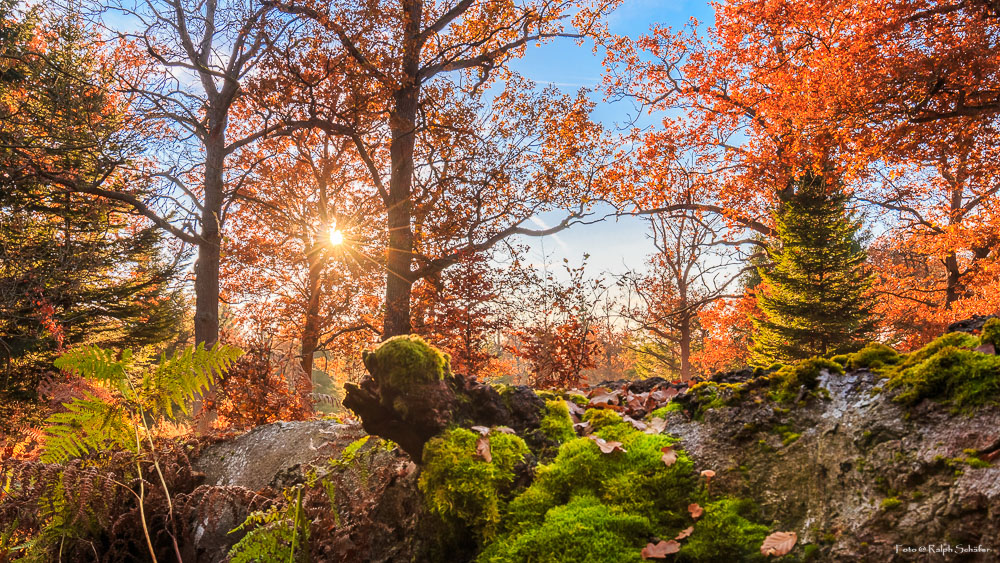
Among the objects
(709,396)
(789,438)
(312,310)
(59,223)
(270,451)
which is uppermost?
(59,223)

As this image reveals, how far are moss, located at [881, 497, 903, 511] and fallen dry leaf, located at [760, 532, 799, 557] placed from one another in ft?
0.89

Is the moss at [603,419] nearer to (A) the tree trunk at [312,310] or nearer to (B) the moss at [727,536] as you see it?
(B) the moss at [727,536]

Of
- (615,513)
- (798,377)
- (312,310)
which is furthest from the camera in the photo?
(312,310)

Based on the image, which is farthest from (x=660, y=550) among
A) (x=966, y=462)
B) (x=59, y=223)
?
(x=59, y=223)

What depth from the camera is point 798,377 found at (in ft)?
6.93

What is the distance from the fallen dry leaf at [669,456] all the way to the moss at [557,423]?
514 millimetres

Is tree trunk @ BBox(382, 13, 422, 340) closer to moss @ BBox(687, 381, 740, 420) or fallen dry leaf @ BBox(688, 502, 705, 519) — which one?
moss @ BBox(687, 381, 740, 420)

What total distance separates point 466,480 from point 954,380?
1.83m

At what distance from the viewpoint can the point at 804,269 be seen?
13570 millimetres

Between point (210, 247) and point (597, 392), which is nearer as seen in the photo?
point (597, 392)

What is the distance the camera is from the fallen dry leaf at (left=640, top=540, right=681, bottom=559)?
156 cm

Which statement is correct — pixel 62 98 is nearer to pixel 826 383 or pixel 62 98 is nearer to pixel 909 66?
pixel 826 383

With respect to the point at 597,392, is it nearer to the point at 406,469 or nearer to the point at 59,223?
the point at 406,469

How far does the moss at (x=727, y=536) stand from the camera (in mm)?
1531
